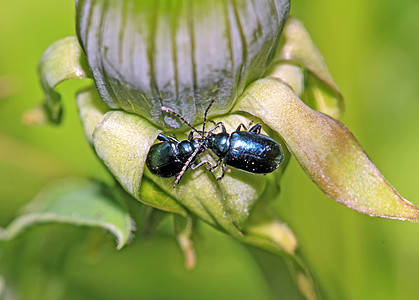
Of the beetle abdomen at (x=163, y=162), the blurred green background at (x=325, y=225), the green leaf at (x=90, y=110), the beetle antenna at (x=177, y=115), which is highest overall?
the beetle antenna at (x=177, y=115)

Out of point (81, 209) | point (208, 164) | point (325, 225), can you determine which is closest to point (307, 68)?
point (208, 164)

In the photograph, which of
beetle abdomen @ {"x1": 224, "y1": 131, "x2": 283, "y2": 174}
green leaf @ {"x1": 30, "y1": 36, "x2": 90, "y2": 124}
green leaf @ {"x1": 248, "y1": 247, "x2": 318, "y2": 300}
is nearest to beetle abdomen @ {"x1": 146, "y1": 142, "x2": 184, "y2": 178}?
beetle abdomen @ {"x1": 224, "y1": 131, "x2": 283, "y2": 174}

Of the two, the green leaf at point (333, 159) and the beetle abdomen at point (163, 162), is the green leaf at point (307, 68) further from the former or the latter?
→ the beetle abdomen at point (163, 162)

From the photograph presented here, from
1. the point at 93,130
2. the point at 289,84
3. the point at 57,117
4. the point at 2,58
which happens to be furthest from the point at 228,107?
the point at 2,58

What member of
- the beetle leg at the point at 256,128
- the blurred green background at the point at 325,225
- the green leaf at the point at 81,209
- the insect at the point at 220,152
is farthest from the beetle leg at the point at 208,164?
the blurred green background at the point at 325,225

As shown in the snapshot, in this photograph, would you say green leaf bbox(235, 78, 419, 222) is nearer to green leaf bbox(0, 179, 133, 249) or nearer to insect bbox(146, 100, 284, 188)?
insect bbox(146, 100, 284, 188)

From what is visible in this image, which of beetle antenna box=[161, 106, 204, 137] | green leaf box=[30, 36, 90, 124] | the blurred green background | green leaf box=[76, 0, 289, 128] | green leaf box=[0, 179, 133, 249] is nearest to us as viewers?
green leaf box=[76, 0, 289, 128]
